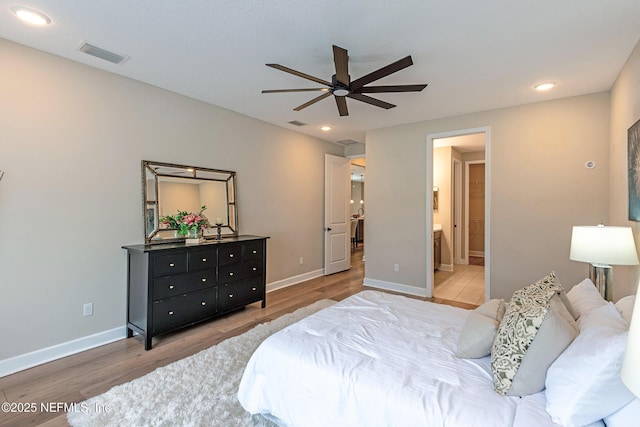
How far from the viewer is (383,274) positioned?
4.93 metres

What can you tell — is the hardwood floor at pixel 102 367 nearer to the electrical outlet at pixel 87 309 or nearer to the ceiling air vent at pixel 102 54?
the electrical outlet at pixel 87 309

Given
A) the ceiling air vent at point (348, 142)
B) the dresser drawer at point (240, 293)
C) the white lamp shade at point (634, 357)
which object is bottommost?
the dresser drawer at point (240, 293)

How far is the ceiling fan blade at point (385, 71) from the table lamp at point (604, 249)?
1.87m

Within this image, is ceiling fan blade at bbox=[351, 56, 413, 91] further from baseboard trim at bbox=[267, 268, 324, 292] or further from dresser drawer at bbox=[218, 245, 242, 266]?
baseboard trim at bbox=[267, 268, 324, 292]

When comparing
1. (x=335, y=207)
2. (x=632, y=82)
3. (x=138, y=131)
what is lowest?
(x=335, y=207)

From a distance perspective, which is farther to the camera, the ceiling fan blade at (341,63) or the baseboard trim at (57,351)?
the baseboard trim at (57,351)

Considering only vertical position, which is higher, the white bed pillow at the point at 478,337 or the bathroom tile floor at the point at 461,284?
the white bed pillow at the point at 478,337

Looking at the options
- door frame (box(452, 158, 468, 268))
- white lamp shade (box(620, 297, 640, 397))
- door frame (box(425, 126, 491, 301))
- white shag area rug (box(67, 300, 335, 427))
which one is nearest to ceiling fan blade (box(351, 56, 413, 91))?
white lamp shade (box(620, 297, 640, 397))

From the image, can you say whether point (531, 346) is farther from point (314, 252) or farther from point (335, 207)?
point (335, 207)

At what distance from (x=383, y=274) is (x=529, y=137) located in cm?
282

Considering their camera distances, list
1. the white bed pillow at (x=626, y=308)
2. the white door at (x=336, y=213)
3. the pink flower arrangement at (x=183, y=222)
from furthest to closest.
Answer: the white door at (x=336, y=213) → the pink flower arrangement at (x=183, y=222) → the white bed pillow at (x=626, y=308)

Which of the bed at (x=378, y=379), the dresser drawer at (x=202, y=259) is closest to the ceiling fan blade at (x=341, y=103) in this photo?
the bed at (x=378, y=379)

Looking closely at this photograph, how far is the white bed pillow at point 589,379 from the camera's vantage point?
3.19 feet

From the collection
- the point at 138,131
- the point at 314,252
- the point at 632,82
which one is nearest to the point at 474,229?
the point at 314,252
